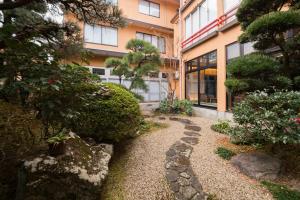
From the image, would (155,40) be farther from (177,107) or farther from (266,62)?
(266,62)

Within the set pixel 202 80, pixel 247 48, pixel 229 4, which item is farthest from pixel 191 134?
pixel 229 4

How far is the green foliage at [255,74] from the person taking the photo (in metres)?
3.28

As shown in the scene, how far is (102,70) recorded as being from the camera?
9.73 meters

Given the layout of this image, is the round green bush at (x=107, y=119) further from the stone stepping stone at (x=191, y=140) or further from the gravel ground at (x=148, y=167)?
the stone stepping stone at (x=191, y=140)

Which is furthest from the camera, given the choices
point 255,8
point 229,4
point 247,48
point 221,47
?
point 221,47

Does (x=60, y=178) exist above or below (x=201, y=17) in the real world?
below

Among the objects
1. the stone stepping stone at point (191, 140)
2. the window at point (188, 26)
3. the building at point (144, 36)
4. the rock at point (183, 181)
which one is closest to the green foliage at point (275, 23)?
the stone stepping stone at point (191, 140)

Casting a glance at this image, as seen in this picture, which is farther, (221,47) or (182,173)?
(221,47)

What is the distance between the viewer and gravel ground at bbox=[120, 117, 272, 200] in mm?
2455

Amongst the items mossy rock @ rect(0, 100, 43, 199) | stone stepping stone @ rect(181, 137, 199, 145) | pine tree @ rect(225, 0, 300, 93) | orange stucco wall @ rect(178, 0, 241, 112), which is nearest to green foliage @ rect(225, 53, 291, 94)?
pine tree @ rect(225, 0, 300, 93)

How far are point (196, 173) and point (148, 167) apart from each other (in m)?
0.86

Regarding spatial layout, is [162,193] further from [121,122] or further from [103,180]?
[121,122]

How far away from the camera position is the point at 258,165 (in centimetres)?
297

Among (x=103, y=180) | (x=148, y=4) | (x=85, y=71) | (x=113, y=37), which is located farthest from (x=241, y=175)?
(x=148, y=4)
